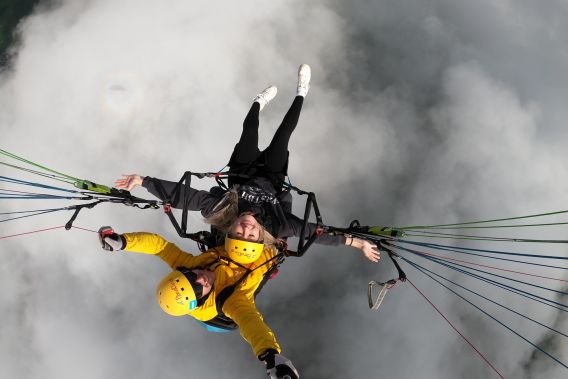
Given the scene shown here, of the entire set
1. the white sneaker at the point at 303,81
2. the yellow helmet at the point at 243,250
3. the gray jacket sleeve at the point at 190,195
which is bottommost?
the yellow helmet at the point at 243,250

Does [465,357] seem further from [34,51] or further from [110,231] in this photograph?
[34,51]

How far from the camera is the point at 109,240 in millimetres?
3127

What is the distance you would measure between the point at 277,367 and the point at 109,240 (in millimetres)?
1570

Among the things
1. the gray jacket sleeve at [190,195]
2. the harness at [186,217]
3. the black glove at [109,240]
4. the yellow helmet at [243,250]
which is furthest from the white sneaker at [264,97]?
the black glove at [109,240]

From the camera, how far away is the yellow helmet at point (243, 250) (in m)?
3.46

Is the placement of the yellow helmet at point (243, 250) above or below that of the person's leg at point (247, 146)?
below

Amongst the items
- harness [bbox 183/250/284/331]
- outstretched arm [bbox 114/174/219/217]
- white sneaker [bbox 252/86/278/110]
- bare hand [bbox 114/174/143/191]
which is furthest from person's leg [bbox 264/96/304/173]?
bare hand [bbox 114/174/143/191]

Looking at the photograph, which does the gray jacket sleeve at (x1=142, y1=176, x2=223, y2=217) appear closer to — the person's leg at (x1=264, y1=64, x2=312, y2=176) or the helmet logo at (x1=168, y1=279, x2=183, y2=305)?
the person's leg at (x1=264, y1=64, x2=312, y2=176)

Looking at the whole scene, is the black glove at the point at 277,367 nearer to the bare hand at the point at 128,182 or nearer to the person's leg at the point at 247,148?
the bare hand at the point at 128,182

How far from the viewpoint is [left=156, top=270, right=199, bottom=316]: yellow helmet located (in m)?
3.05

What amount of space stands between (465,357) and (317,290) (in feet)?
32.2

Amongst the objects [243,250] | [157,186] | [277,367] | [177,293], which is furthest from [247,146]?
[277,367]

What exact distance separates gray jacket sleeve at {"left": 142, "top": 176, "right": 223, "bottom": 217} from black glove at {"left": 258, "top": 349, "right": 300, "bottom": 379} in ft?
5.55

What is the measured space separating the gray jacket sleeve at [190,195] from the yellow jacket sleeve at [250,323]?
98 cm
